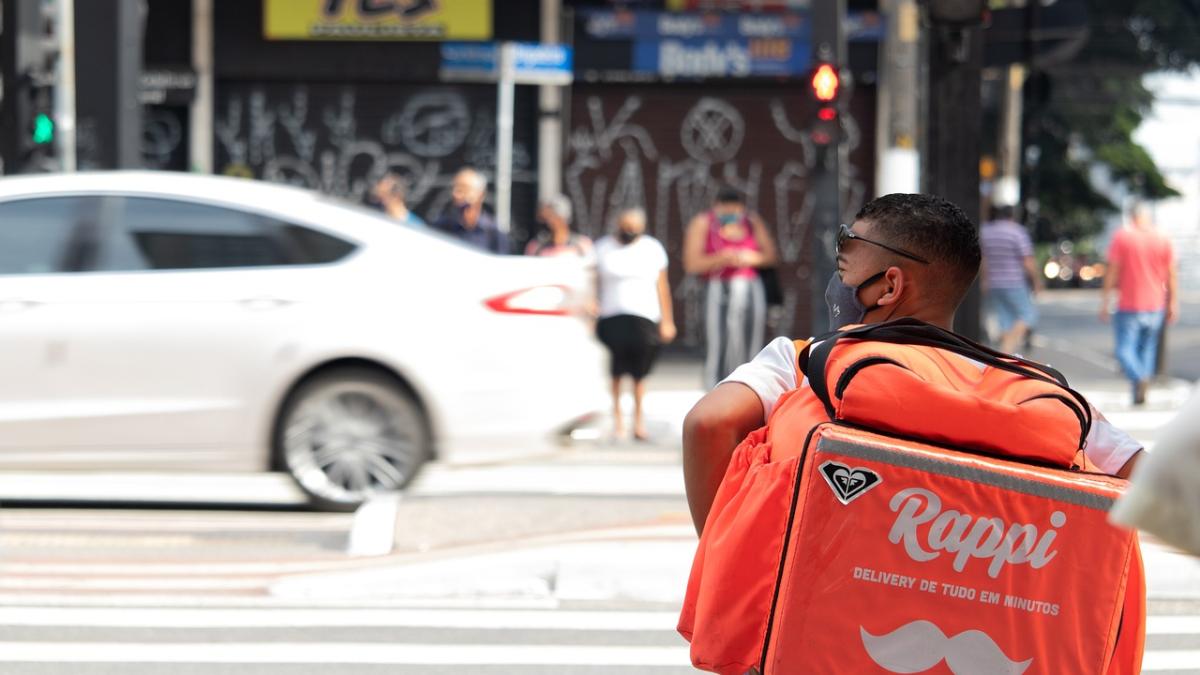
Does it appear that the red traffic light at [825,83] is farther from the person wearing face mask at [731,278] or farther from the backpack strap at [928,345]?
the backpack strap at [928,345]

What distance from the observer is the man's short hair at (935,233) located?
103 inches

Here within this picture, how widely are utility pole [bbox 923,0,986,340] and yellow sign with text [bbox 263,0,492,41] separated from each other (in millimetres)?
11414

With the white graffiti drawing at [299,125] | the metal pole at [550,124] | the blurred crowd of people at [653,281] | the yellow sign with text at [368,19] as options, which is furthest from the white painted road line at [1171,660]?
the white graffiti drawing at [299,125]

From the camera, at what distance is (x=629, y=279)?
40.9ft

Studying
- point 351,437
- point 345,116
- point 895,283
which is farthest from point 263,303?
point 345,116

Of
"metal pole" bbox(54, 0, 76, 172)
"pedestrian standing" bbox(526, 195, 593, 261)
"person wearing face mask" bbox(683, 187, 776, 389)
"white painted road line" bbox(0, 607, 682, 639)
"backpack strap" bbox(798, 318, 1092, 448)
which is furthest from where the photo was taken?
"metal pole" bbox(54, 0, 76, 172)

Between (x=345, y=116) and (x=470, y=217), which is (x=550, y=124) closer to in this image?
(x=345, y=116)

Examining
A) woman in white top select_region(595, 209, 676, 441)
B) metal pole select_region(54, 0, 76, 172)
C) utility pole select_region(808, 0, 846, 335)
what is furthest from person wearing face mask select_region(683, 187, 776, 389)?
metal pole select_region(54, 0, 76, 172)

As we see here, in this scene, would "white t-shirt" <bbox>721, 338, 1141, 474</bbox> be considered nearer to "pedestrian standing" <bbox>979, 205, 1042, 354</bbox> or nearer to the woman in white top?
the woman in white top

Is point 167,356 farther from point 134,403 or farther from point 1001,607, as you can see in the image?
point 1001,607

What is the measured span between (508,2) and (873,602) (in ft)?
59.9

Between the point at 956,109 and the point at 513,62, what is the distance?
27.3 feet

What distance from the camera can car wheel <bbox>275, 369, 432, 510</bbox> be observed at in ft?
28.3

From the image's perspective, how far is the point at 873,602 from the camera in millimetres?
A: 2432
